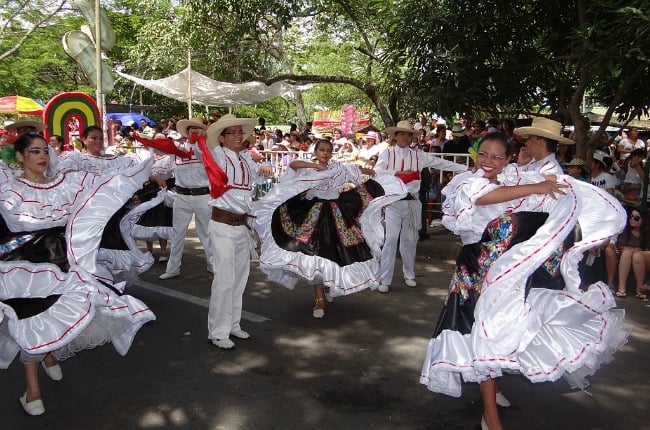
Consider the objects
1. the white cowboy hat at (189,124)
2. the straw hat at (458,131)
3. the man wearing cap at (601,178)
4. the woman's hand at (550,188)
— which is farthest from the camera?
the straw hat at (458,131)

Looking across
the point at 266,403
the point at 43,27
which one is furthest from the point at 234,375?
the point at 43,27

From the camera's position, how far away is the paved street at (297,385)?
3941 millimetres

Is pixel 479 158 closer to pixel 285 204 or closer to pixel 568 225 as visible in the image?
pixel 568 225

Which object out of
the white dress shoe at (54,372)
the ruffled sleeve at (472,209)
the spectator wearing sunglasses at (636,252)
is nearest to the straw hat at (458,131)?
the spectator wearing sunglasses at (636,252)

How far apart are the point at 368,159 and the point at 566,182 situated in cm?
930

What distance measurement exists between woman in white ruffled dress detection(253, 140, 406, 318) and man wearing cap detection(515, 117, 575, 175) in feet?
5.86

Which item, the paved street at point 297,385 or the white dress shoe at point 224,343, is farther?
the white dress shoe at point 224,343

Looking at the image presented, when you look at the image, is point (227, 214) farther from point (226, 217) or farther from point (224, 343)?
point (224, 343)

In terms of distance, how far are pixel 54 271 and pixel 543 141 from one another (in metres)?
3.66

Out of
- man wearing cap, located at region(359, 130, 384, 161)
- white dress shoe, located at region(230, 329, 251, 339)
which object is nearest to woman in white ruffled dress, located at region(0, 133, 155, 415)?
white dress shoe, located at region(230, 329, 251, 339)

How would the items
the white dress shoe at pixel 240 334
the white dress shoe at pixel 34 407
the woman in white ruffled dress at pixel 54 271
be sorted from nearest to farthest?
1. the woman in white ruffled dress at pixel 54 271
2. the white dress shoe at pixel 34 407
3. the white dress shoe at pixel 240 334

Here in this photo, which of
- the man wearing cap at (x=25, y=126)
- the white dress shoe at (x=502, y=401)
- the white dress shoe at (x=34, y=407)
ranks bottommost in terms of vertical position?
the white dress shoe at (x=34, y=407)

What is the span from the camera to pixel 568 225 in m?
3.40

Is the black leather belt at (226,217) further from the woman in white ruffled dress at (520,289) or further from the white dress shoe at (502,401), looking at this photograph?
the white dress shoe at (502,401)
